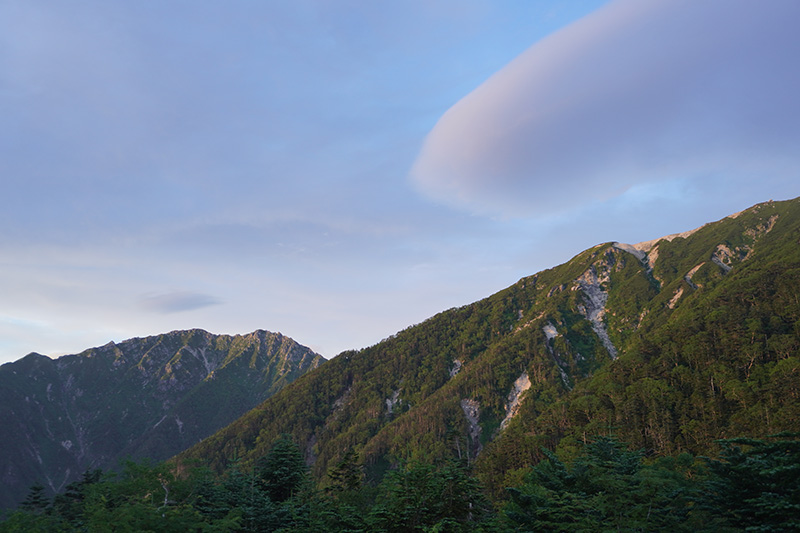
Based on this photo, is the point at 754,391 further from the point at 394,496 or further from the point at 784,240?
the point at 784,240

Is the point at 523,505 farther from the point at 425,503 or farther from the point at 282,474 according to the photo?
the point at 282,474

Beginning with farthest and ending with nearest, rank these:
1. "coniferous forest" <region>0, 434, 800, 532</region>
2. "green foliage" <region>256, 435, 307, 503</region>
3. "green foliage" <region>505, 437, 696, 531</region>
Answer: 1. "green foliage" <region>256, 435, 307, 503</region>
2. "green foliage" <region>505, 437, 696, 531</region>
3. "coniferous forest" <region>0, 434, 800, 532</region>

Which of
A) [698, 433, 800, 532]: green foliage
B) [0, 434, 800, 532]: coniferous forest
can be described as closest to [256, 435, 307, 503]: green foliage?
[0, 434, 800, 532]: coniferous forest

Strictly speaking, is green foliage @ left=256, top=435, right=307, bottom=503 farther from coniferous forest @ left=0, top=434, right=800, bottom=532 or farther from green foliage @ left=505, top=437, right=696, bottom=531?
green foliage @ left=505, top=437, right=696, bottom=531

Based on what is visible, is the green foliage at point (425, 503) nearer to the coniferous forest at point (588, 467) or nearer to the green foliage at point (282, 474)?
the coniferous forest at point (588, 467)

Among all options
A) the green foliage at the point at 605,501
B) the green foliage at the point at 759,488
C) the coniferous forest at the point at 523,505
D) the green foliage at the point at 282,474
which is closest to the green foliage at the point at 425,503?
the coniferous forest at the point at 523,505

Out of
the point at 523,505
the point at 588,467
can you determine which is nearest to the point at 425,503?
→ the point at 523,505

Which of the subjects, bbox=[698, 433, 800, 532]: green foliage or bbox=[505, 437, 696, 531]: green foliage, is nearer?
bbox=[698, 433, 800, 532]: green foliage

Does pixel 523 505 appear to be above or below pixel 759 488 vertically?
below

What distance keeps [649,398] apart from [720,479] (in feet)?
335

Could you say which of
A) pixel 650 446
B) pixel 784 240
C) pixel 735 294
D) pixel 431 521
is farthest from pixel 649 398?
pixel 784 240

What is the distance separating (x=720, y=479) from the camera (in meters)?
26.6

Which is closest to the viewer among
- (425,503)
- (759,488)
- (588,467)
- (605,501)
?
(759,488)

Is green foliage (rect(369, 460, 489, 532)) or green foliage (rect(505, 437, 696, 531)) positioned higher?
green foliage (rect(369, 460, 489, 532))
